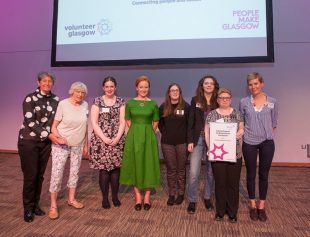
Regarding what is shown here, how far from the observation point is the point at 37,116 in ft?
8.49

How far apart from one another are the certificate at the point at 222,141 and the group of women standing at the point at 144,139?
77 millimetres

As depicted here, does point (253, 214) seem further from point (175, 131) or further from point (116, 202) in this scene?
point (116, 202)

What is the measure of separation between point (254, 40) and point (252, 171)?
2.17 meters

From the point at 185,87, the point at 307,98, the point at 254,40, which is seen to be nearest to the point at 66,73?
the point at 185,87

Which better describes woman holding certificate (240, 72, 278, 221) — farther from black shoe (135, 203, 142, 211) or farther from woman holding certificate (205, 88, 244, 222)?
black shoe (135, 203, 142, 211)

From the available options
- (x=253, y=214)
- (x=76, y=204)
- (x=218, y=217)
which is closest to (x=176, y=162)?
(x=218, y=217)

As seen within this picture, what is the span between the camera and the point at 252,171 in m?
2.69

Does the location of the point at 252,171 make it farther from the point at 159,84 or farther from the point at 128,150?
the point at 159,84

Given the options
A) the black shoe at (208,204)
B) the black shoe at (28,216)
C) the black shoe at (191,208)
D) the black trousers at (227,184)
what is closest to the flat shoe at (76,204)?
the black shoe at (28,216)

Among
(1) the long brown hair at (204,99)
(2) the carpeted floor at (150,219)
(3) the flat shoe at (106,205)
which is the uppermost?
(1) the long brown hair at (204,99)

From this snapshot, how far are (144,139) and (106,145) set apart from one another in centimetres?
43

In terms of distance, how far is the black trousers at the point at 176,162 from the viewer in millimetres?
2984

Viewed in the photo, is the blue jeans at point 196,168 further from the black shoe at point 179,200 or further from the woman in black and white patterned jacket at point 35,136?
the woman in black and white patterned jacket at point 35,136

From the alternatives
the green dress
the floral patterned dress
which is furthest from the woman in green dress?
the floral patterned dress
